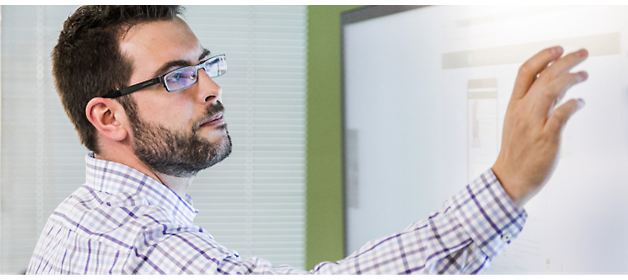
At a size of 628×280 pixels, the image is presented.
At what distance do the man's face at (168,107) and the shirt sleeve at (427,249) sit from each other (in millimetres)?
310

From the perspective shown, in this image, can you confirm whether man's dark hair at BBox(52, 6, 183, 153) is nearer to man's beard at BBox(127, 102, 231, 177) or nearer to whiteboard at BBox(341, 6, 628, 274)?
man's beard at BBox(127, 102, 231, 177)

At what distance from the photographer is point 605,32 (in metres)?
0.88

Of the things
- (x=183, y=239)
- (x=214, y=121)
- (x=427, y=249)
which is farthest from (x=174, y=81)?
(x=427, y=249)

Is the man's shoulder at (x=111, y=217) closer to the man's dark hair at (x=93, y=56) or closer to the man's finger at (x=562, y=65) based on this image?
the man's dark hair at (x=93, y=56)

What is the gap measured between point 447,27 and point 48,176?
1834 mm

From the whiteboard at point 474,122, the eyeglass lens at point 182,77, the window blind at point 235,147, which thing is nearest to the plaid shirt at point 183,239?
Answer: the eyeglass lens at point 182,77

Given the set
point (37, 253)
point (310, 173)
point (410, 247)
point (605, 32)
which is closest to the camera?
point (410, 247)

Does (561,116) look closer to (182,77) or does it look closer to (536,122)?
(536,122)

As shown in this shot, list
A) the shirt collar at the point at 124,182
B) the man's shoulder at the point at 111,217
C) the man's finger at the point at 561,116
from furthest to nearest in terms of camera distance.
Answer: the shirt collar at the point at 124,182, the man's shoulder at the point at 111,217, the man's finger at the point at 561,116

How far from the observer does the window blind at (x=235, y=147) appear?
6.31ft

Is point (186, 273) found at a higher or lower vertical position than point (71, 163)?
lower

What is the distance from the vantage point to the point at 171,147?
1.04m
